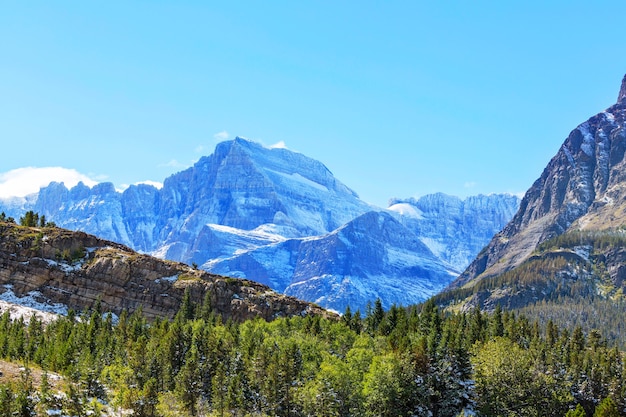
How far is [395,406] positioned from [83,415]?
62341 mm

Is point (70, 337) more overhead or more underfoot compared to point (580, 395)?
more overhead

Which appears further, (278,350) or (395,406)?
(278,350)

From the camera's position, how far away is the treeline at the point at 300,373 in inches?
4906

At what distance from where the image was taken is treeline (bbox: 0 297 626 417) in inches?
4906

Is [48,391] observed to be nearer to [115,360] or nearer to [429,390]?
[115,360]

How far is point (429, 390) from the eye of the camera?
138500mm

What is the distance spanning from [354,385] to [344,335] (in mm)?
42043

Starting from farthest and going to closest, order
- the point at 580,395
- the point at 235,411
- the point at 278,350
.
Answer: the point at 580,395, the point at 278,350, the point at 235,411

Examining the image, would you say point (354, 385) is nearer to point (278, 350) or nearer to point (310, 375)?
point (310, 375)

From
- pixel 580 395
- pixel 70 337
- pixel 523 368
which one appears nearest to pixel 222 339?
pixel 70 337

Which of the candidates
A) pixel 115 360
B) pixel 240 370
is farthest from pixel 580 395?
pixel 115 360

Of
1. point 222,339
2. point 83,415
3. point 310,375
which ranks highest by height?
point 222,339

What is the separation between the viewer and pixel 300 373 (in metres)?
140

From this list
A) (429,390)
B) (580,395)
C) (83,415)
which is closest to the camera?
(83,415)
